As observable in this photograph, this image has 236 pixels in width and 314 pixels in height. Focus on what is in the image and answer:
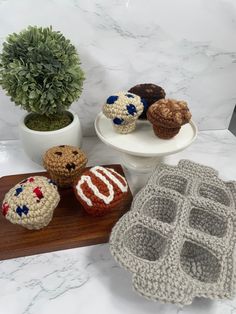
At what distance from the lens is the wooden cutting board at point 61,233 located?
43 centimetres

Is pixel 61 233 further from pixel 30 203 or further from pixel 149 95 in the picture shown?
pixel 149 95

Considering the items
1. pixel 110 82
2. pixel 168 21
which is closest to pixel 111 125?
pixel 110 82

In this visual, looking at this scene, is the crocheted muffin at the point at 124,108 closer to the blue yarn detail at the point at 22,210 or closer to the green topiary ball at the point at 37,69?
the green topiary ball at the point at 37,69

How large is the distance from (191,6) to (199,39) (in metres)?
0.06

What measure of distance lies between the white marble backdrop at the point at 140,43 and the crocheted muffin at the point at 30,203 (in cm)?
25

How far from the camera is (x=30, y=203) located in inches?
15.9

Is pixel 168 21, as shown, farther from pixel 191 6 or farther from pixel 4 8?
pixel 4 8

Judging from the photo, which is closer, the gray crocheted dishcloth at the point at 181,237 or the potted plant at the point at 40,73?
the gray crocheted dishcloth at the point at 181,237

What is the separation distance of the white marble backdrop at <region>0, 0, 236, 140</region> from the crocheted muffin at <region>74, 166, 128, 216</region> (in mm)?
239

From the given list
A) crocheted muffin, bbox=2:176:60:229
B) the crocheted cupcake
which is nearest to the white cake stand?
the crocheted cupcake

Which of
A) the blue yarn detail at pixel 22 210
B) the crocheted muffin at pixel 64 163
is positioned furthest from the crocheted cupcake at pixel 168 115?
the blue yarn detail at pixel 22 210

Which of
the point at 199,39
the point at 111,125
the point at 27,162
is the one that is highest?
the point at 199,39

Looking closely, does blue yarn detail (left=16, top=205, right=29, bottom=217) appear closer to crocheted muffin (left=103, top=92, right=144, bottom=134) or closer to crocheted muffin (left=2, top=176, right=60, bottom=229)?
crocheted muffin (left=2, top=176, right=60, bottom=229)

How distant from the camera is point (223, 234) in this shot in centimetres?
41
